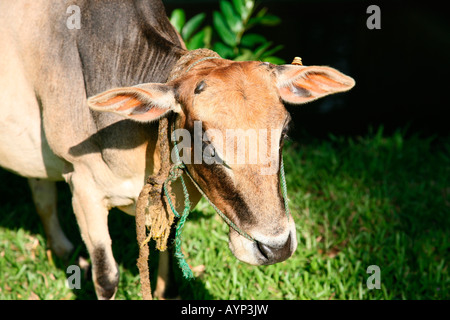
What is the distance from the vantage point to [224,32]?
5.31 meters

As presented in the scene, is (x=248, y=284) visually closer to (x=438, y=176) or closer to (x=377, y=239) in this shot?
(x=377, y=239)

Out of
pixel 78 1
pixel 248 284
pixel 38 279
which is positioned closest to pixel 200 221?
pixel 248 284

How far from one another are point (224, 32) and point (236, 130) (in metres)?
2.82

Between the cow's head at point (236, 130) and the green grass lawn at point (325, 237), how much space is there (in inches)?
58.8

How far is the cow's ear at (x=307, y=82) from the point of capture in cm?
301

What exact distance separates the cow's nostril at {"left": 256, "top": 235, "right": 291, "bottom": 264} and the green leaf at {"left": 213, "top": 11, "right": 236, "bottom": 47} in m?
2.92

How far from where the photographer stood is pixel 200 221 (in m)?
4.93

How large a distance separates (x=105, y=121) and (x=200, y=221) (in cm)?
177
